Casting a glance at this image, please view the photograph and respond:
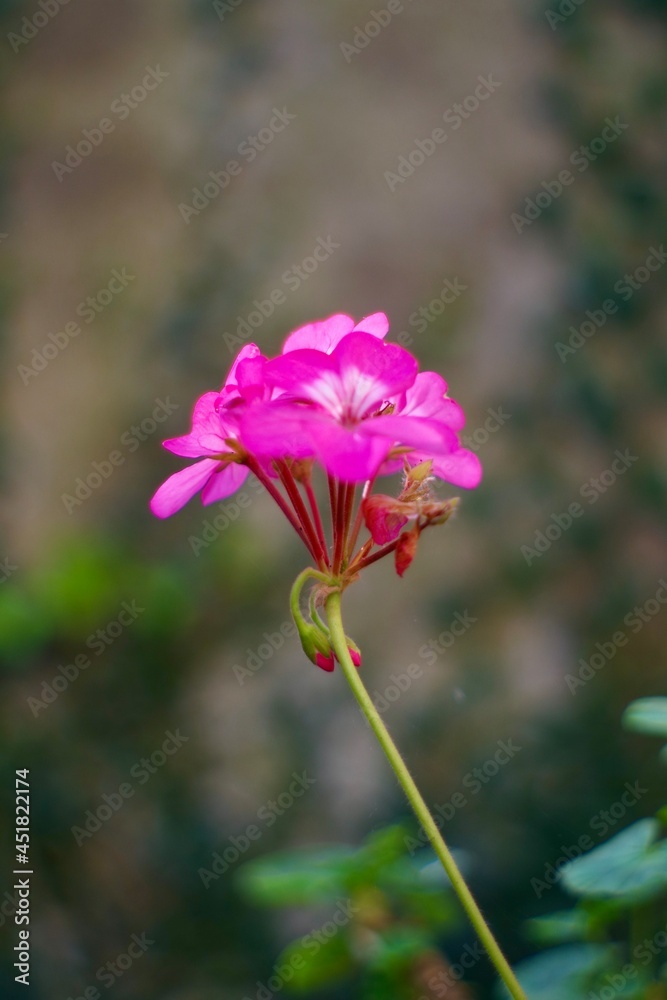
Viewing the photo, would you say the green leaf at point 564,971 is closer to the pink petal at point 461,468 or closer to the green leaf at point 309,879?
the green leaf at point 309,879

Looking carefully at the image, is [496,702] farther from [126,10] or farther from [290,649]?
[126,10]

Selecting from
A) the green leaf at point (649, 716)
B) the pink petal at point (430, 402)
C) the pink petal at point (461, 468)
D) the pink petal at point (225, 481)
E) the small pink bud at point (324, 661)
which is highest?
the pink petal at point (225, 481)

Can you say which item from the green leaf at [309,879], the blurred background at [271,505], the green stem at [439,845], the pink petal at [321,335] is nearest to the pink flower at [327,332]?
the pink petal at [321,335]

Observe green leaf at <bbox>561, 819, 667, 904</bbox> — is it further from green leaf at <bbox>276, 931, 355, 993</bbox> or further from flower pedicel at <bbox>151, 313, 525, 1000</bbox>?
green leaf at <bbox>276, 931, 355, 993</bbox>

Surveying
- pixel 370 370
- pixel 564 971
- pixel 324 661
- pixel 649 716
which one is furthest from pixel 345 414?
pixel 564 971

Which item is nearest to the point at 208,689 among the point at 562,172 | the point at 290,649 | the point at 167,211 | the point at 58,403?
the point at 290,649

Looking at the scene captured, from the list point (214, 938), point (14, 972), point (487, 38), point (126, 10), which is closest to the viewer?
point (14, 972)

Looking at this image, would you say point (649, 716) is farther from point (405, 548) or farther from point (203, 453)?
point (203, 453)
